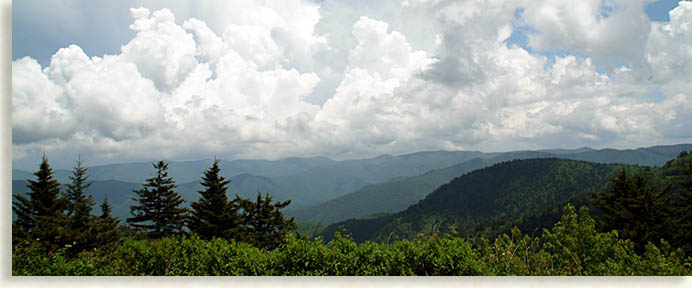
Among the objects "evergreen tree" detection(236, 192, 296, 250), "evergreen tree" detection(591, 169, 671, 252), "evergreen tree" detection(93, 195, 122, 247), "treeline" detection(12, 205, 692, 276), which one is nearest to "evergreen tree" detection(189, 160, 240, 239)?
"evergreen tree" detection(236, 192, 296, 250)

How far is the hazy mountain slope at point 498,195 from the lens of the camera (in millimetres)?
124875

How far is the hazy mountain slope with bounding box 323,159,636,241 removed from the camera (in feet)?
410

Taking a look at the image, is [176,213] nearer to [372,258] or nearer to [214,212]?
[214,212]

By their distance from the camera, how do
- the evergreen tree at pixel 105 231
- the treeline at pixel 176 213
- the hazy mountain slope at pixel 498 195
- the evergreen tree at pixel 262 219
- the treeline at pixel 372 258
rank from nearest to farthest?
the treeline at pixel 372 258 → the evergreen tree at pixel 105 231 → the treeline at pixel 176 213 → the evergreen tree at pixel 262 219 → the hazy mountain slope at pixel 498 195

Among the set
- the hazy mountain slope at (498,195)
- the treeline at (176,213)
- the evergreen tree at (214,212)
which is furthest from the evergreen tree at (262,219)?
the hazy mountain slope at (498,195)

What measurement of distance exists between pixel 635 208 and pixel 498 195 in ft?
483

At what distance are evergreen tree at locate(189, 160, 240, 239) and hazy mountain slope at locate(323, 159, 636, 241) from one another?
106120 mm

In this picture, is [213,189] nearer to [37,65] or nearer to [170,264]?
[37,65]

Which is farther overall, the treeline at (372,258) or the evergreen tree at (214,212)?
the evergreen tree at (214,212)

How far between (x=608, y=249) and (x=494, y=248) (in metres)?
1.81

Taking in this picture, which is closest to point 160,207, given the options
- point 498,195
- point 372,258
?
point 372,258

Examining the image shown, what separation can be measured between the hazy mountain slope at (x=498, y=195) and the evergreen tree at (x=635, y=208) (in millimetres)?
110428

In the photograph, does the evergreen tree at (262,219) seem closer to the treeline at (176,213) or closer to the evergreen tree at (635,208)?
the treeline at (176,213)

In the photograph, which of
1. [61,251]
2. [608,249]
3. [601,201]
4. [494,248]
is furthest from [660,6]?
[61,251]
